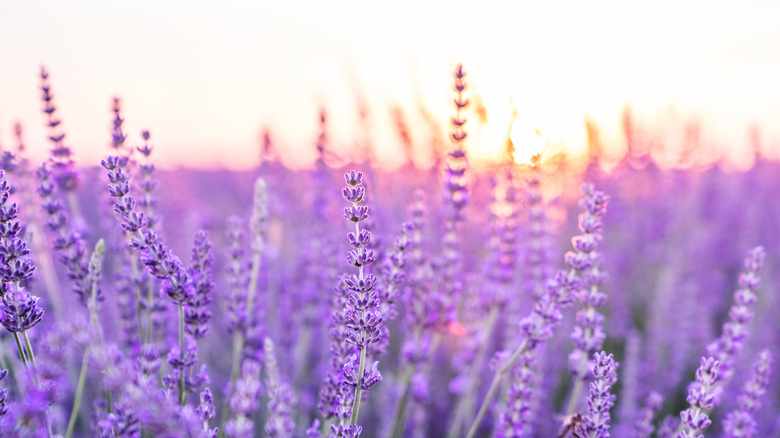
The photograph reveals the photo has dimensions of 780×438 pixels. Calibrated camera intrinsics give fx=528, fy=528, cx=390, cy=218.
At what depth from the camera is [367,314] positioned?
4.19 feet

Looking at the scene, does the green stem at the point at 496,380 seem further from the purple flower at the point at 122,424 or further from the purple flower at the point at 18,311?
the purple flower at the point at 18,311

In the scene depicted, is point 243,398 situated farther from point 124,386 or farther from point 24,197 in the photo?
point 24,197

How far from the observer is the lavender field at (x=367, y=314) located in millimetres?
1257

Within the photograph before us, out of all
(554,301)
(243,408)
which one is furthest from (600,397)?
(243,408)

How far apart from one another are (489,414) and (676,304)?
2.32m

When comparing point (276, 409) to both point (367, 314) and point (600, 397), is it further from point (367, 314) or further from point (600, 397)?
point (600, 397)

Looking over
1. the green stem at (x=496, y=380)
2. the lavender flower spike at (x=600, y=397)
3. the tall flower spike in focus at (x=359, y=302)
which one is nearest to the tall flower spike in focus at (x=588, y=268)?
the green stem at (x=496, y=380)

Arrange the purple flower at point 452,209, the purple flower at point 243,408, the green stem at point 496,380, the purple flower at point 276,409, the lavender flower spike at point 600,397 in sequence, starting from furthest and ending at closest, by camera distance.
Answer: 1. the purple flower at point 452,209
2. the green stem at point 496,380
3. the lavender flower spike at point 600,397
4. the purple flower at point 276,409
5. the purple flower at point 243,408

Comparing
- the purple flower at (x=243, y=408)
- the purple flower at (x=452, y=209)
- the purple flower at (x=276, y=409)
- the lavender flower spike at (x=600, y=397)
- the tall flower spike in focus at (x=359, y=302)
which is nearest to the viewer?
the purple flower at (x=243, y=408)

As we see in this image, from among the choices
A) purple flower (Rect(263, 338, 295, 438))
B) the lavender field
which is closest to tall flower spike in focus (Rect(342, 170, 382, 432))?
the lavender field

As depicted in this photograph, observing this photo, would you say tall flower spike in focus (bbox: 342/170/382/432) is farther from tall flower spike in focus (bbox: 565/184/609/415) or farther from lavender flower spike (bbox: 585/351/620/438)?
tall flower spike in focus (bbox: 565/184/609/415)

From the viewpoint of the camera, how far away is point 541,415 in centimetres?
314

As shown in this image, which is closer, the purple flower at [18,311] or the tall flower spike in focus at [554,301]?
the purple flower at [18,311]

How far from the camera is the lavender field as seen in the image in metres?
1.26
